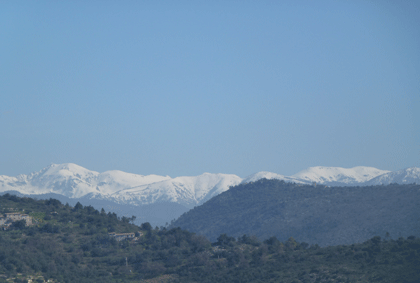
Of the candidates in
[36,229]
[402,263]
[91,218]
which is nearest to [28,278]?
[36,229]

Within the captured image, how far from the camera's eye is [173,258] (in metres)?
112

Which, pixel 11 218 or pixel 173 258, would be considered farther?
pixel 11 218

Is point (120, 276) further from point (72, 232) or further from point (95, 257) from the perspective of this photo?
point (72, 232)

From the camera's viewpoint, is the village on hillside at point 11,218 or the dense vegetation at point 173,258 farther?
the village on hillside at point 11,218

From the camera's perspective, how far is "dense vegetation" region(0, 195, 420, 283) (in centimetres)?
9144

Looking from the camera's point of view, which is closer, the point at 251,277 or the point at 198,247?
the point at 251,277

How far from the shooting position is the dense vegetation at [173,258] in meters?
91.4

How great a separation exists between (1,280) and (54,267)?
13.5 m

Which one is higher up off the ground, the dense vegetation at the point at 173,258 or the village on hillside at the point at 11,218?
the village on hillside at the point at 11,218

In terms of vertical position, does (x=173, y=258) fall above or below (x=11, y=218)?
below

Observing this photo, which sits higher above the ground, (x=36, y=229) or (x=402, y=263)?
(x=36, y=229)

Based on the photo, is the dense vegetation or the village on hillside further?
the village on hillside

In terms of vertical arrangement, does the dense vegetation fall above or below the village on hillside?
below

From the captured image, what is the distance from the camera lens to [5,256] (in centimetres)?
9238
